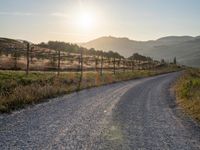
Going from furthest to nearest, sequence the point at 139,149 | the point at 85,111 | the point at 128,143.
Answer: the point at 85,111
the point at 128,143
the point at 139,149

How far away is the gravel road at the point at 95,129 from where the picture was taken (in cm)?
875

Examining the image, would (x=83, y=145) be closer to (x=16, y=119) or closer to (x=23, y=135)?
(x=23, y=135)

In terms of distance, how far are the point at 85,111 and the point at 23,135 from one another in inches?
207

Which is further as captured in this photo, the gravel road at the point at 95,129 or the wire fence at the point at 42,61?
the wire fence at the point at 42,61

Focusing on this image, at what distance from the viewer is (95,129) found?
34.8 ft

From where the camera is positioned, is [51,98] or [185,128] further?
[51,98]

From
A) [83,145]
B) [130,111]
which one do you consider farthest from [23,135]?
[130,111]

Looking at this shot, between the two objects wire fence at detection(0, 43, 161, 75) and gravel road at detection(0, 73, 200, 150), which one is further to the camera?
wire fence at detection(0, 43, 161, 75)

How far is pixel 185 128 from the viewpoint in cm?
1164

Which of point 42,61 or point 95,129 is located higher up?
point 42,61

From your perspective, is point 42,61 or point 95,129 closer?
point 95,129

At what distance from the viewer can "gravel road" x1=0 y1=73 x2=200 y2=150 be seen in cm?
875

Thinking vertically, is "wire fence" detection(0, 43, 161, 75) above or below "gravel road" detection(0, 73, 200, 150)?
above

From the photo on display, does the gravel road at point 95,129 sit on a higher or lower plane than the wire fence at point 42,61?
lower
